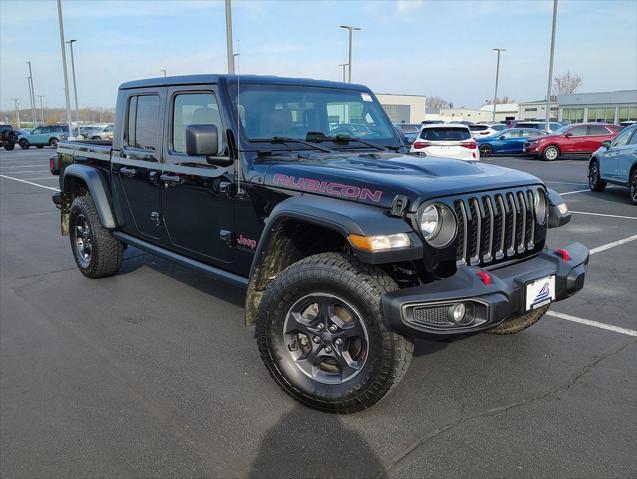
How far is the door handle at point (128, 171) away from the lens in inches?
190

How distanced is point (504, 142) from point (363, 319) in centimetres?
2486

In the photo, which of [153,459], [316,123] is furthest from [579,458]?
[316,123]

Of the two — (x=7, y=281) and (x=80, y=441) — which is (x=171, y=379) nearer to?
(x=80, y=441)

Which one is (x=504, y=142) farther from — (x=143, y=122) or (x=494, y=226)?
(x=494, y=226)

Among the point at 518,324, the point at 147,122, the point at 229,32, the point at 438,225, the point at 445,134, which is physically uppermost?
the point at 229,32

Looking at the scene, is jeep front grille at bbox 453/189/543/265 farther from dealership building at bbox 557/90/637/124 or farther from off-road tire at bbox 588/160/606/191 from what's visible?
dealership building at bbox 557/90/637/124

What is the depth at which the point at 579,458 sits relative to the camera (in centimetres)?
273

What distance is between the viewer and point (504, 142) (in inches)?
1014

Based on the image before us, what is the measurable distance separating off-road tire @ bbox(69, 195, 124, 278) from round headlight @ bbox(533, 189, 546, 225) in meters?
3.99

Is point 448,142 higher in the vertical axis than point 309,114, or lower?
lower

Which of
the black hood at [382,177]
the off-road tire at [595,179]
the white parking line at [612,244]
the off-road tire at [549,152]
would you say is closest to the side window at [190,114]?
the black hood at [382,177]

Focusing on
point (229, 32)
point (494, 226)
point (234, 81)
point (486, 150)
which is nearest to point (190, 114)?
point (234, 81)

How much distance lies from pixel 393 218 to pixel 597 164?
11.5m

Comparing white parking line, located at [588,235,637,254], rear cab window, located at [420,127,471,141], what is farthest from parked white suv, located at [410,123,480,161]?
white parking line, located at [588,235,637,254]
